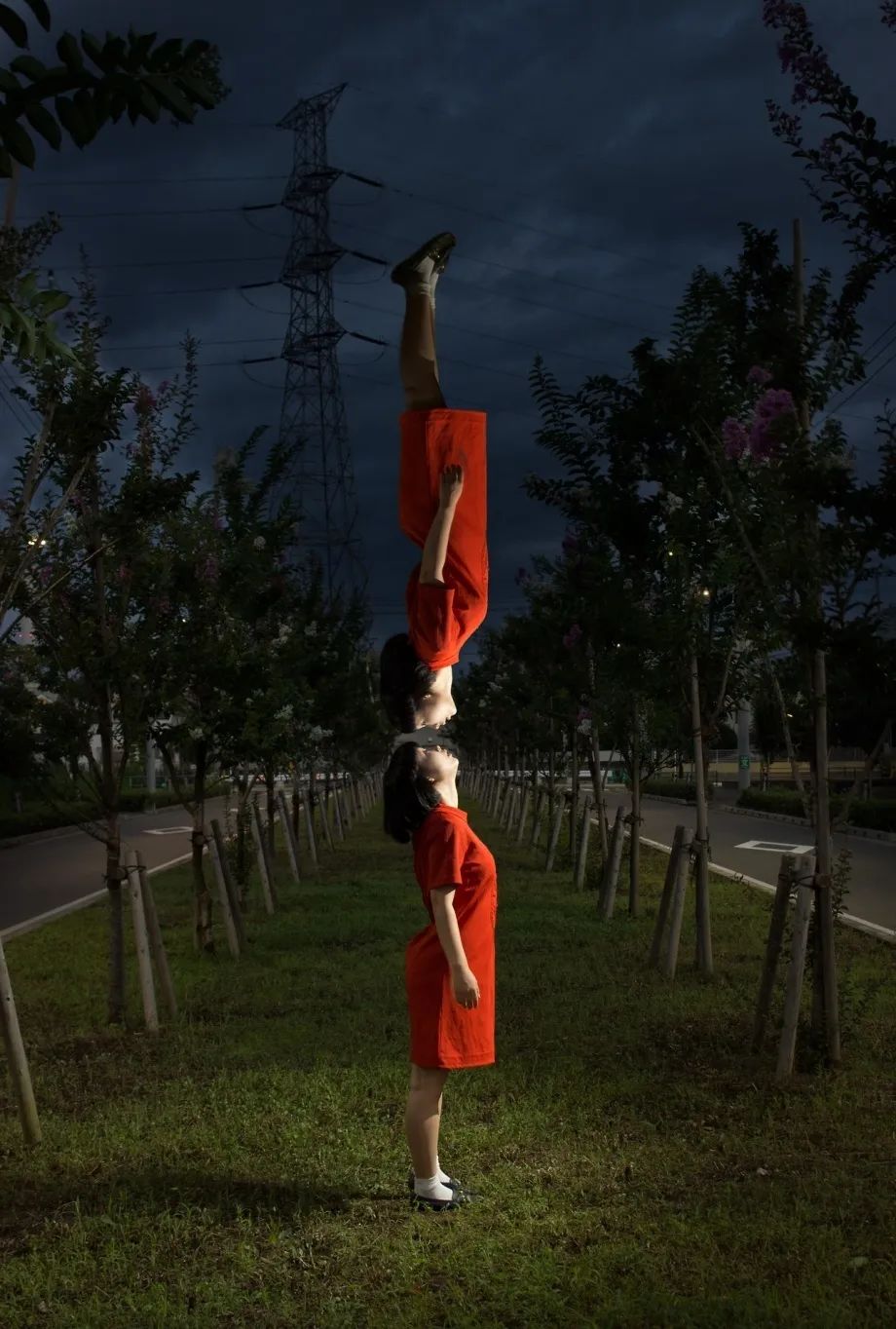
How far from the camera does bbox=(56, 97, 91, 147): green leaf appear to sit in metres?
2.06

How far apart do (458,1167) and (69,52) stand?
185 inches

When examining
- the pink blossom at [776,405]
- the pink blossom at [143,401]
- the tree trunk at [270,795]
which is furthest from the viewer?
the tree trunk at [270,795]

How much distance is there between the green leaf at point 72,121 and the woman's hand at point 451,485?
2.43 m

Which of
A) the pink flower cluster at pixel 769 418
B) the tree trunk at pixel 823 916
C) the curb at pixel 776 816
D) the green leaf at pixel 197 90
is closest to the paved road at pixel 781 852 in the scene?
the curb at pixel 776 816

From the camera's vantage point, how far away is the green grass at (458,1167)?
4.34m

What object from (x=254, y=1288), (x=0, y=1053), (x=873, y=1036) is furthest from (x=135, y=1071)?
(x=873, y=1036)

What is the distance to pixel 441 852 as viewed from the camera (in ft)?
15.1

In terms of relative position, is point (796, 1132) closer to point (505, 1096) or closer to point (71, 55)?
point (505, 1096)

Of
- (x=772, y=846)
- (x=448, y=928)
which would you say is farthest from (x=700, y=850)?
(x=772, y=846)

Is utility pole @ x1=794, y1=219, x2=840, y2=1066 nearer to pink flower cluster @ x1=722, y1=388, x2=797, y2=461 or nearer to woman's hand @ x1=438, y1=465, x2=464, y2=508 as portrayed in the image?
pink flower cluster @ x1=722, y1=388, x2=797, y2=461

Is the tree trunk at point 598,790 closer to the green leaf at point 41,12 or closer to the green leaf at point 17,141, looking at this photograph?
the green leaf at point 17,141

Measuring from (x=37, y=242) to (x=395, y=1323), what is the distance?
5920mm

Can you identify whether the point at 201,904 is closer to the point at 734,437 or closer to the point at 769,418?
the point at 734,437

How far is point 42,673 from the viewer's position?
1095 centimetres
